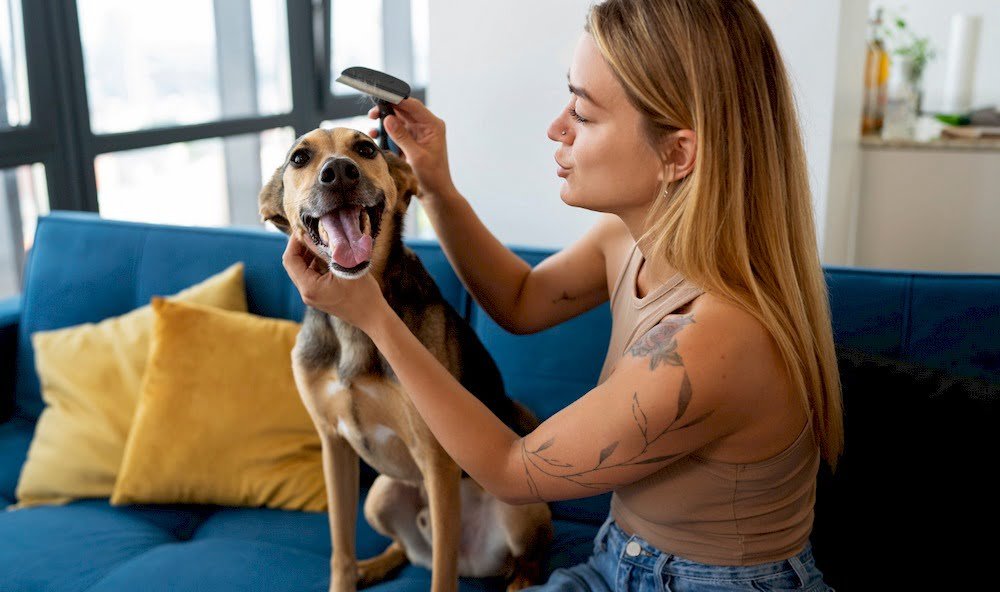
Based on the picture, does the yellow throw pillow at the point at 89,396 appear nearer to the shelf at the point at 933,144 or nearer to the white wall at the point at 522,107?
the white wall at the point at 522,107

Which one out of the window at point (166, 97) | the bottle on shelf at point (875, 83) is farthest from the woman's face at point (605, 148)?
the bottle on shelf at point (875, 83)

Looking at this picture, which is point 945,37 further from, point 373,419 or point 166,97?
point 373,419

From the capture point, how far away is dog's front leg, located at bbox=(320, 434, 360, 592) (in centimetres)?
157

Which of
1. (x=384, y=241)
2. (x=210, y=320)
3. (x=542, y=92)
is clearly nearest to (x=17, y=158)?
(x=210, y=320)

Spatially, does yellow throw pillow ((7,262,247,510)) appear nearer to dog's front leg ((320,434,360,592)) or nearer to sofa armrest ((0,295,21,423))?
sofa armrest ((0,295,21,423))

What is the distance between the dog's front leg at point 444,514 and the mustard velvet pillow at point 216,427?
1.96 feet

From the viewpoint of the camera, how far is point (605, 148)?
47.0 inches

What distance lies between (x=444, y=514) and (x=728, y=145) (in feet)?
2.61

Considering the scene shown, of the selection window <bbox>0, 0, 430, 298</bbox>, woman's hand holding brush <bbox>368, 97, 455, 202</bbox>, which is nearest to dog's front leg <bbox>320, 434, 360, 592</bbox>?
woman's hand holding brush <bbox>368, 97, 455, 202</bbox>

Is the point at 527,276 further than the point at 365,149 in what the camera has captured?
Yes

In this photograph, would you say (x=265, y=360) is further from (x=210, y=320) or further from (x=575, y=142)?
(x=575, y=142)

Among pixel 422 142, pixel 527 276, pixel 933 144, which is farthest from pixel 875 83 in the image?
pixel 422 142

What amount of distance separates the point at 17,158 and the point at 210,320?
156 cm

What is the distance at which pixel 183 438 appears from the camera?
6.47ft
